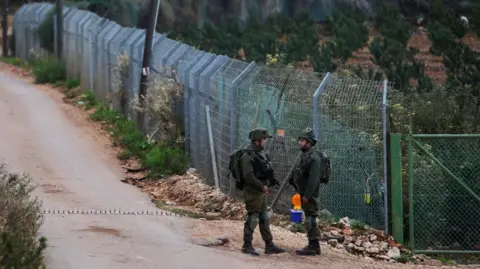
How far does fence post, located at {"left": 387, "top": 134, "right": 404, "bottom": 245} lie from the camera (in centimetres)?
1362

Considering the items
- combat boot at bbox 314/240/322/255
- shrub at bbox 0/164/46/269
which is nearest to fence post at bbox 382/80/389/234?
combat boot at bbox 314/240/322/255

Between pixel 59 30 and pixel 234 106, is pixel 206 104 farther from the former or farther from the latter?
pixel 59 30

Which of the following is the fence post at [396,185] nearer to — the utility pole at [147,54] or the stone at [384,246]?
the stone at [384,246]

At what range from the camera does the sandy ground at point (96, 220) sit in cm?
1180

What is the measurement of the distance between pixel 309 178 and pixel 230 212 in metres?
3.78

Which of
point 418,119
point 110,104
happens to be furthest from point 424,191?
point 110,104

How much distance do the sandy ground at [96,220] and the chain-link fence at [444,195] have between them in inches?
49.7

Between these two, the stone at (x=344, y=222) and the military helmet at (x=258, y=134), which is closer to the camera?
the military helmet at (x=258, y=134)

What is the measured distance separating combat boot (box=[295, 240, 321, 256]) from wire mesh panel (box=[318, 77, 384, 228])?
4.86 feet

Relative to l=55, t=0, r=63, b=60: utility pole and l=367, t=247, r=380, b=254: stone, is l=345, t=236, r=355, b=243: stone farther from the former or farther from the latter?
l=55, t=0, r=63, b=60: utility pole

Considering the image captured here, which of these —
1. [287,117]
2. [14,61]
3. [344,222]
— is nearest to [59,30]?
[14,61]

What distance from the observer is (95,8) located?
45.7 m

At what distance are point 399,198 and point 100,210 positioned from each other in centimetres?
410

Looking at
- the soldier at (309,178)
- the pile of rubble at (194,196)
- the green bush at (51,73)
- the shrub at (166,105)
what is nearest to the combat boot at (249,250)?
the soldier at (309,178)
